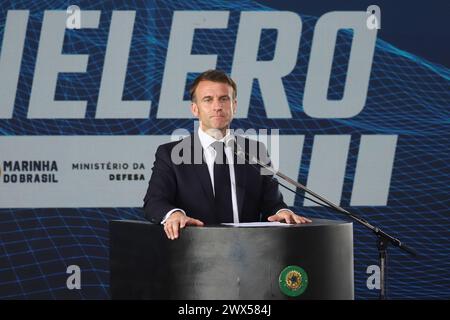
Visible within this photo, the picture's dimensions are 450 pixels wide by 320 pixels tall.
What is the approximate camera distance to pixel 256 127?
568 cm

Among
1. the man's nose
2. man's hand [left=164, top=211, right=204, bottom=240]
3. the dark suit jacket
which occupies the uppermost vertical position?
the man's nose

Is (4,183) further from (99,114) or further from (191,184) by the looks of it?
(191,184)

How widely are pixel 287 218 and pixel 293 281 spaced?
1.30ft

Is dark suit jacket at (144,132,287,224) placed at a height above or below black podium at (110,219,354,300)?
above

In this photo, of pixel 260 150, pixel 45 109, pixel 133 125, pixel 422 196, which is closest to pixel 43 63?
pixel 45 109

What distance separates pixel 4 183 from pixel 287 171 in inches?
79.7

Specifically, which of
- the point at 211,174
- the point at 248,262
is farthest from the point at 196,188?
the point at 248,262

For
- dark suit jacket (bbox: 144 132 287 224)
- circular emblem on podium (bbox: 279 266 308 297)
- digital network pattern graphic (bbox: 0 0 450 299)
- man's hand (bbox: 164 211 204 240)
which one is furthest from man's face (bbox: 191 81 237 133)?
digital network pattern graphic (bbox: 0 0 450 299)

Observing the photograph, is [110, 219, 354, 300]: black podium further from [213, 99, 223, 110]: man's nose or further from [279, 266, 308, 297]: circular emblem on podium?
[213, 99, 223, 110]: man's nose

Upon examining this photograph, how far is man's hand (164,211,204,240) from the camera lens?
3.21m

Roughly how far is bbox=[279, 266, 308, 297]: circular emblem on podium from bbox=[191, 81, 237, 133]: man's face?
85 centimetres

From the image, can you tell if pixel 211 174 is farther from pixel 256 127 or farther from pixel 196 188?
pixel 256 127
